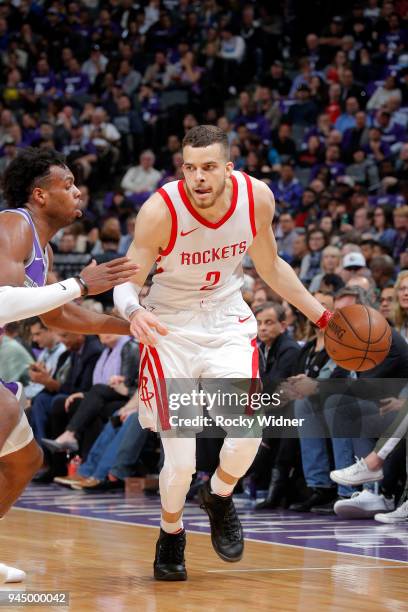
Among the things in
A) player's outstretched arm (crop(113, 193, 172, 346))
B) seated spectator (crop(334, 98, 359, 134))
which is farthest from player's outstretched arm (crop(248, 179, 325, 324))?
seated spectator (crop(334, 98, 359, 134))

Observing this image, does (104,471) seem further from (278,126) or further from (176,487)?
(278,126)

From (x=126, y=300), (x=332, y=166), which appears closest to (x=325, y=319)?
(x=126, y=300)

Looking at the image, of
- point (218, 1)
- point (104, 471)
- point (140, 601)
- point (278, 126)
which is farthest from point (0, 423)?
point (218, 1)

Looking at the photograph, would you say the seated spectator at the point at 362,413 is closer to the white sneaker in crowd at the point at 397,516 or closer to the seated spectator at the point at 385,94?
the white sneaker in crowd at the point at 397,516

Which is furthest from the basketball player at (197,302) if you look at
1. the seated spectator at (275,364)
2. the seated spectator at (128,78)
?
the seated spectator at (128,78)

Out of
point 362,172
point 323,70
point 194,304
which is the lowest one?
point 194,304

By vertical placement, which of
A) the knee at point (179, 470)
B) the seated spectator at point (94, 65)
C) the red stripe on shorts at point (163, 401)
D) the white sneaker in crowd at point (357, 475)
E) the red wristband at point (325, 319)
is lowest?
the white sneaker in crowd at point (357, 475)

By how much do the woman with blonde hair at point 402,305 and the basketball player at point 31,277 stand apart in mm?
→ 3053

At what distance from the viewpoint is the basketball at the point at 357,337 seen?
18.1 feet

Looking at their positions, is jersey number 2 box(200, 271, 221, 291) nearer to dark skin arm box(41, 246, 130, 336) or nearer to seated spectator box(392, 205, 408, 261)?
dark skin arm box(41, 246, 130, 336)

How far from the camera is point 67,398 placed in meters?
10.4

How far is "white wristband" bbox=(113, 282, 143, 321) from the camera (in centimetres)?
506

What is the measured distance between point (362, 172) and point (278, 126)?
2.58 metres

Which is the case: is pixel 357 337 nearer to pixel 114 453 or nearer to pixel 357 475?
pixel 357 475
